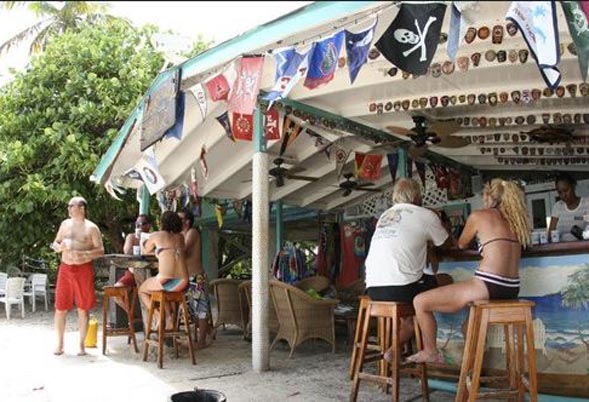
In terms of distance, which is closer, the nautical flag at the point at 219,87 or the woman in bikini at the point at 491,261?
the woman in bikini at the point at 491,261

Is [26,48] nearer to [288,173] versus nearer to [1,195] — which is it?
[1,195]

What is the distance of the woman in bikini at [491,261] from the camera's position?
12.3 ft

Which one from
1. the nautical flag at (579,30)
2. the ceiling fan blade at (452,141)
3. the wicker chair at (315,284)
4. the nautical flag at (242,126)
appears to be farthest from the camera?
the wicker chair at (315,284)

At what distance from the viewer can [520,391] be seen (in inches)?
150

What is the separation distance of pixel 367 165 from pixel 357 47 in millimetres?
4070

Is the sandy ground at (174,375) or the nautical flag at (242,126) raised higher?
the nautical flag at (242,126)

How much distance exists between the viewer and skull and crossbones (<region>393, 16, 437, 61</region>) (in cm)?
402

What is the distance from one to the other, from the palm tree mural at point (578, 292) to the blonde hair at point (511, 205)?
17.5 inches

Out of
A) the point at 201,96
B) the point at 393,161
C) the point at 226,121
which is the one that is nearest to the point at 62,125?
→ the point at 226,121

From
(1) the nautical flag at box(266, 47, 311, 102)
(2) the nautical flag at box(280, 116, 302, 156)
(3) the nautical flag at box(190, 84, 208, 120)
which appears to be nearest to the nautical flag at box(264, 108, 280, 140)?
(2) the nautical flag at box(280, 116, 302, 156)

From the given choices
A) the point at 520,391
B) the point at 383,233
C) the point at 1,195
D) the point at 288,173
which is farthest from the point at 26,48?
the point at 520,391

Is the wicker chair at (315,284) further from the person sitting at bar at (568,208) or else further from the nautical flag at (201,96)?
the nautical flag at (201,96)

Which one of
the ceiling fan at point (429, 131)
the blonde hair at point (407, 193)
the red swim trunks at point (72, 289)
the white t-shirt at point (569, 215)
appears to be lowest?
the red swim trunks at point (72, 289)

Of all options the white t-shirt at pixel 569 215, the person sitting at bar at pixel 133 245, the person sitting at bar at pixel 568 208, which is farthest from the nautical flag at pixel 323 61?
the person sitting at bar at pixel 133 245
